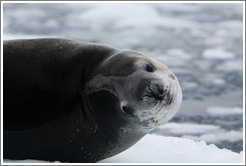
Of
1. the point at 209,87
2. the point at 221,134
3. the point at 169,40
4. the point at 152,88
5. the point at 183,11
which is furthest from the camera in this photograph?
the point at 183,11

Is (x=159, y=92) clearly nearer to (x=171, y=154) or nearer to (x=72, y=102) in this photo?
(x=72, y=102)

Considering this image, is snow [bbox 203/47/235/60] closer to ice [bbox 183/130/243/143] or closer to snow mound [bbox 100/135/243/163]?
ice [bbox 183/130/243/143]

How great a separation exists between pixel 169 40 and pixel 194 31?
160 cm

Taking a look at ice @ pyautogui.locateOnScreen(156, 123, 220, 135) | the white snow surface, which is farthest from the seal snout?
ice @ pyautogui.locateOnScreen(156, 123, 220, 135)

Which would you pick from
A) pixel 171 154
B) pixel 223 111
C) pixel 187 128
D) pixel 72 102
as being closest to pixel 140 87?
pixel 72 102

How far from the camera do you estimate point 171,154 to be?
441cm

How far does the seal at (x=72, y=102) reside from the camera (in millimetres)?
3738

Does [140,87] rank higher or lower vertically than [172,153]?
higher

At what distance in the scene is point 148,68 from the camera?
3.76 meters

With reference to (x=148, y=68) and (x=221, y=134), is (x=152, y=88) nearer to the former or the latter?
(x=148, y=68)

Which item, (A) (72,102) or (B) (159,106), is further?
(A) (72,102)

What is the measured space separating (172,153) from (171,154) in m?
0.04

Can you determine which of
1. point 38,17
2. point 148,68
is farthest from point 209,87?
point 38,17

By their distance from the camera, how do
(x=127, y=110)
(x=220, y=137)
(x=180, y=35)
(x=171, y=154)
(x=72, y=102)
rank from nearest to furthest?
(x=127, y=110)
(x=72, y=102)
(x=171, y=154)
(x=220, y=137)
(x=180, y=35)
